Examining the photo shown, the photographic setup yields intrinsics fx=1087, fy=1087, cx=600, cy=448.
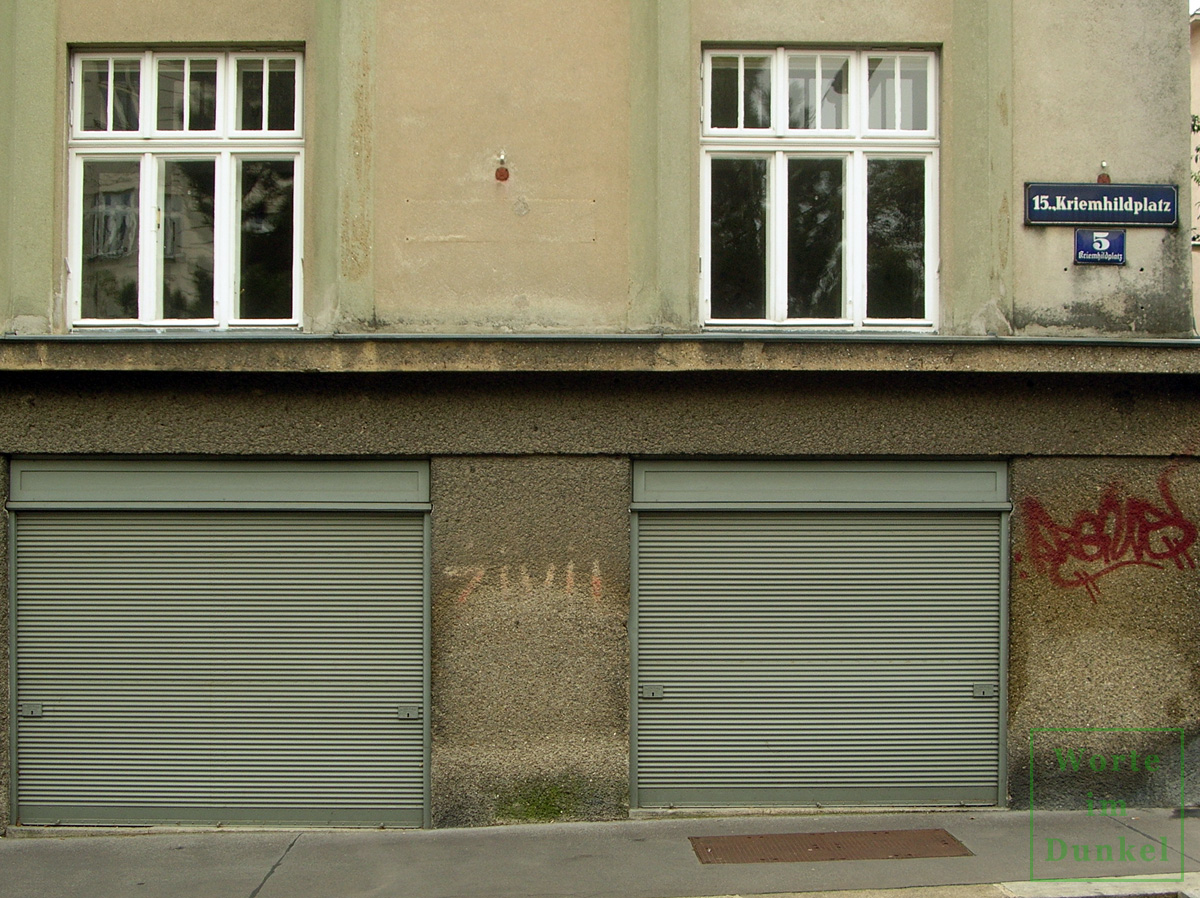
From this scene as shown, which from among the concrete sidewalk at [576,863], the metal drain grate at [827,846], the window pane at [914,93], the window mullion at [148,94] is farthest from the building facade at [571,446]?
the metal drain grate at [827,846]

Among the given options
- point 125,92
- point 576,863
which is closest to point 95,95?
point 125,92

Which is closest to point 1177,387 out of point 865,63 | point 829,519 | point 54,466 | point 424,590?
point 829,519

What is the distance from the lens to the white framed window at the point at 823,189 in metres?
7.98

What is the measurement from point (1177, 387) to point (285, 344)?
6.30 m

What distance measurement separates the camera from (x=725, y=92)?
800 cm

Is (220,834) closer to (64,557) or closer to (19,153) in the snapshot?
(64,557)

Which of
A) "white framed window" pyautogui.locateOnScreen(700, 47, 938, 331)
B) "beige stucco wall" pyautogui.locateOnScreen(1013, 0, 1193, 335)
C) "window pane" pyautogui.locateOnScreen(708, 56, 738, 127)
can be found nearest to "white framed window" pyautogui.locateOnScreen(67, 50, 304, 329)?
"window pane" pyautogui.locateOnScreen(708, 56, 738, 127)

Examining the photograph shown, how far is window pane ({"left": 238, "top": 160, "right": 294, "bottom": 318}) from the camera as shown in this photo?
7949 mm

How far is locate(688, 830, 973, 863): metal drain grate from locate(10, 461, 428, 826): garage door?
2.19m

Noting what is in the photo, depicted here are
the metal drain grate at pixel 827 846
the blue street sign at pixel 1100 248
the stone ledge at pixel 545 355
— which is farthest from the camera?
the blue street sign at pixel 1100 248

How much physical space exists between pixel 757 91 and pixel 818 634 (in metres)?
4.00

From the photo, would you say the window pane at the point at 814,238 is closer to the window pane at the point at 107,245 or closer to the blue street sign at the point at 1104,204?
the blue street sign at the point at 1104,204

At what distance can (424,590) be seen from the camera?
7707mm

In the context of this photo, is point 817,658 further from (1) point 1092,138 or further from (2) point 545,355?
(1) point 1092,138
